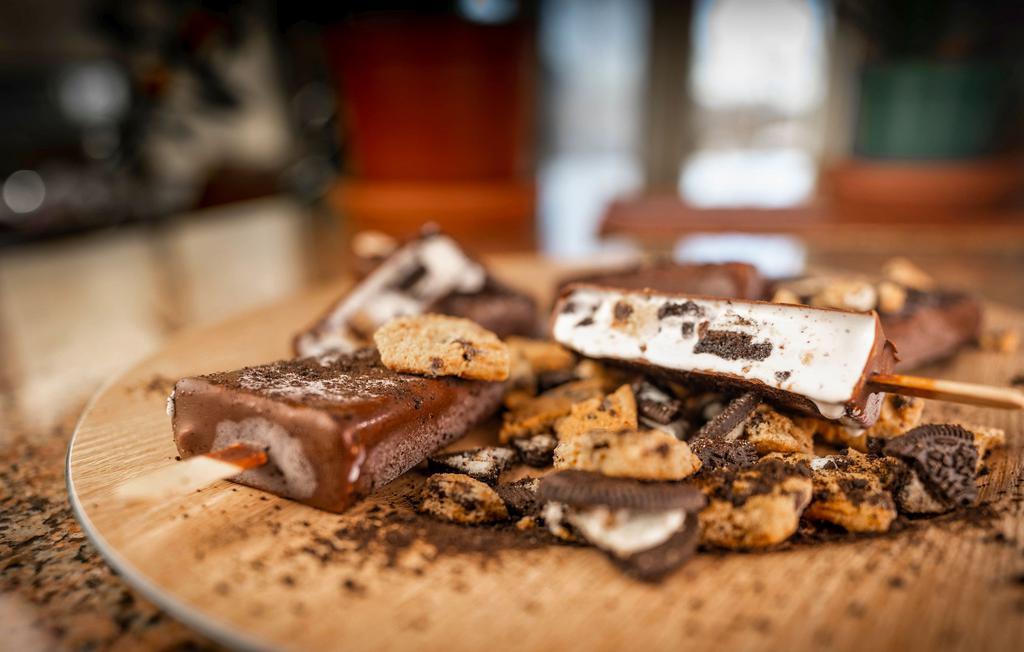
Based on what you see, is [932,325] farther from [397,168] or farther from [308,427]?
[397,168]

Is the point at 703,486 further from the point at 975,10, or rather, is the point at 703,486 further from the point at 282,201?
the point at 282,201

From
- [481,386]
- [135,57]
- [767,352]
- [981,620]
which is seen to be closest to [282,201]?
[135,57]

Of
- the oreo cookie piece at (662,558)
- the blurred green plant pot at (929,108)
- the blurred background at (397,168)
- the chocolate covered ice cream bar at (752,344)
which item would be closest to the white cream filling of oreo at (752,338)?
the chocolate covered ice cream bar at (752,344)

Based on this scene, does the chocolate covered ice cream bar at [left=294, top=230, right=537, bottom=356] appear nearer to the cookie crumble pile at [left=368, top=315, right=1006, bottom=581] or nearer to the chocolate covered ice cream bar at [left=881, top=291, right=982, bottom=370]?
the cookie crumble pile at [left=368, top=315, right=1006, bottom=581]

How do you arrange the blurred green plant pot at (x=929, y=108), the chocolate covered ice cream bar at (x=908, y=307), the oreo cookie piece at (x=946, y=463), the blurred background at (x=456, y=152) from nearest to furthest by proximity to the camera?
the oreo cookie piece at (x=946, y=463) < the chocolate covered ice cream bar at (x=908, y=307) < the blurred background at (x=456, y=152) < the blurred green plant pot at (x=929, y=108)

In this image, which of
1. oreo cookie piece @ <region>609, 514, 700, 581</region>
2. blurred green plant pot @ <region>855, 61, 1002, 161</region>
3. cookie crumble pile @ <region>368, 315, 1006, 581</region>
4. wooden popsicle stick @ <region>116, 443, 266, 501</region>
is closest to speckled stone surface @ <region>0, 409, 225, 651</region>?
wooden popsicle stick @ <region>116, 443, 266, 501</region>

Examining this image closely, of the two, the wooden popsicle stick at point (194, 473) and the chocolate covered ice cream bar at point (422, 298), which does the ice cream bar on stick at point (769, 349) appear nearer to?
the chocolate covered ice cream bar at point (422, 298)

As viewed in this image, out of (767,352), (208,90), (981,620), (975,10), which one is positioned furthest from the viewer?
(975,10)
